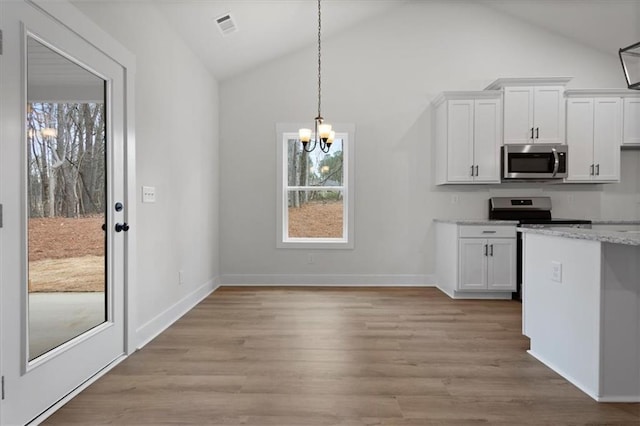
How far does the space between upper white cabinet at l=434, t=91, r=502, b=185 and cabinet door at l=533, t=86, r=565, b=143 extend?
1.46 ft

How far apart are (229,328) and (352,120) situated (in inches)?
122

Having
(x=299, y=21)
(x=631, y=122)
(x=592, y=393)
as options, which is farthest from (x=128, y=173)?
(x=631, y=122)

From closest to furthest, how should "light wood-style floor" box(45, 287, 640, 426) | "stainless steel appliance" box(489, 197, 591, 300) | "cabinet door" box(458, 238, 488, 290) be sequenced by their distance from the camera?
"light wood-style floor" box(45, 287, 640, 426) < "cabinet door" box(458, 238, 488, 290) < "stainless steel appliance" box(489, 197, 591, 300)

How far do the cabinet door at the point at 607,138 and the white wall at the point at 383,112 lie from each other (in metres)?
0.60

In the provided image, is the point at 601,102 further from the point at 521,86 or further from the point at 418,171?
the point at 418,171

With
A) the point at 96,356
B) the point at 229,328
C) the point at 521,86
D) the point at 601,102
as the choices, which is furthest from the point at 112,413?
the point at 601,102

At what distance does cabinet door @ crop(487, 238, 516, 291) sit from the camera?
13.9ft

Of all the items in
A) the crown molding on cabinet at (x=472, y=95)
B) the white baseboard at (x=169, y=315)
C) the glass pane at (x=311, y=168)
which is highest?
the crown molding on cabinet at (x=472, y=95)

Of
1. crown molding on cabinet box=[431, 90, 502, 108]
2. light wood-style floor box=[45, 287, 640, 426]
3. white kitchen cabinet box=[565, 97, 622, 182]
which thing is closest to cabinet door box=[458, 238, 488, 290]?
light wood-style floor box=[45, 287, 640, 426]

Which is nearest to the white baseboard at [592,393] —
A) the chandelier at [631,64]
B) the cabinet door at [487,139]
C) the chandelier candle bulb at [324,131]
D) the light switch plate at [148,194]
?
the chandelier at [631,64]

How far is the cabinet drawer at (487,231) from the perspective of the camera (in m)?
4.24

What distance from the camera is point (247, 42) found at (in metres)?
4.18

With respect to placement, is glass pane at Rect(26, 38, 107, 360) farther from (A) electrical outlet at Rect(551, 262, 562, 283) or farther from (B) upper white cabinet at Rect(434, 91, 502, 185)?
(B) upper white cabinet at Rect(434, 91, 502, 185)

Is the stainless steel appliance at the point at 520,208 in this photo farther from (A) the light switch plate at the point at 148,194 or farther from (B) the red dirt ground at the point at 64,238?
(B) the red dirt ground at the point at 64,238
